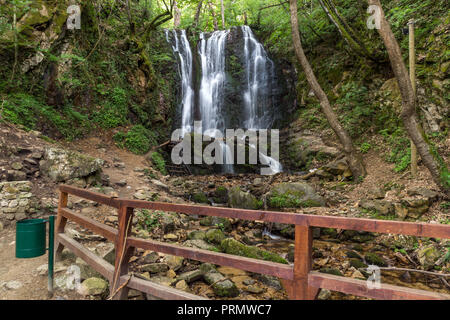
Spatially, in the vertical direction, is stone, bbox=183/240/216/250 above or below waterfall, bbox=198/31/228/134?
below

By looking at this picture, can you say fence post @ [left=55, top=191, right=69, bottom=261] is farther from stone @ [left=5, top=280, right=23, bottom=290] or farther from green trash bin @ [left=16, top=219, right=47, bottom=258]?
green trash bin @ [left=16, top=219, right=47, bottom=258]

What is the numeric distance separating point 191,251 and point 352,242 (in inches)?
201

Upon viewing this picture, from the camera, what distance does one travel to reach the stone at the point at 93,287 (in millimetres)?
3020

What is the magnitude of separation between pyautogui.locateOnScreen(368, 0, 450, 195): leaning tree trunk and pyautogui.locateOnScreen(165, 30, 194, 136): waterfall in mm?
10450

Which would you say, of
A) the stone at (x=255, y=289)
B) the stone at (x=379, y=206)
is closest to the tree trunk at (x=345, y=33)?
the stone at (x=379, y=206)

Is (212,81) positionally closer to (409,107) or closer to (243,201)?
(243,201)

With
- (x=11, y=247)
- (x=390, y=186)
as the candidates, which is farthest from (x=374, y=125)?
(x=11, y=247)

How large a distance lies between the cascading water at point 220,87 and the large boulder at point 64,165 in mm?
8492

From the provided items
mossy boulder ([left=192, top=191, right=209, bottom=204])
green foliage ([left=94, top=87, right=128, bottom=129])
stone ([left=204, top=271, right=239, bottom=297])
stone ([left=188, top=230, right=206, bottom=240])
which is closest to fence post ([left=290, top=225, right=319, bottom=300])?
stone ([left=204, top=271, right=239, bottom=297])

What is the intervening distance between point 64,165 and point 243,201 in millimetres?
4912

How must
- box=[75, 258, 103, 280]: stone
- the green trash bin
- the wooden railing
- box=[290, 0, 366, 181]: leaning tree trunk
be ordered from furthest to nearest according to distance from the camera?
box=[290, 0, 366, 181]: leaning tree trunk < box=[75, 258, 103, 280]: stone < the green trash bin < the wooden railing

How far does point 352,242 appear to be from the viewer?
5918 millimetres

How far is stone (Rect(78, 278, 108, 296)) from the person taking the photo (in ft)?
9.91

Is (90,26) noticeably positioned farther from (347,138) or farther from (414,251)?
(414,251)
